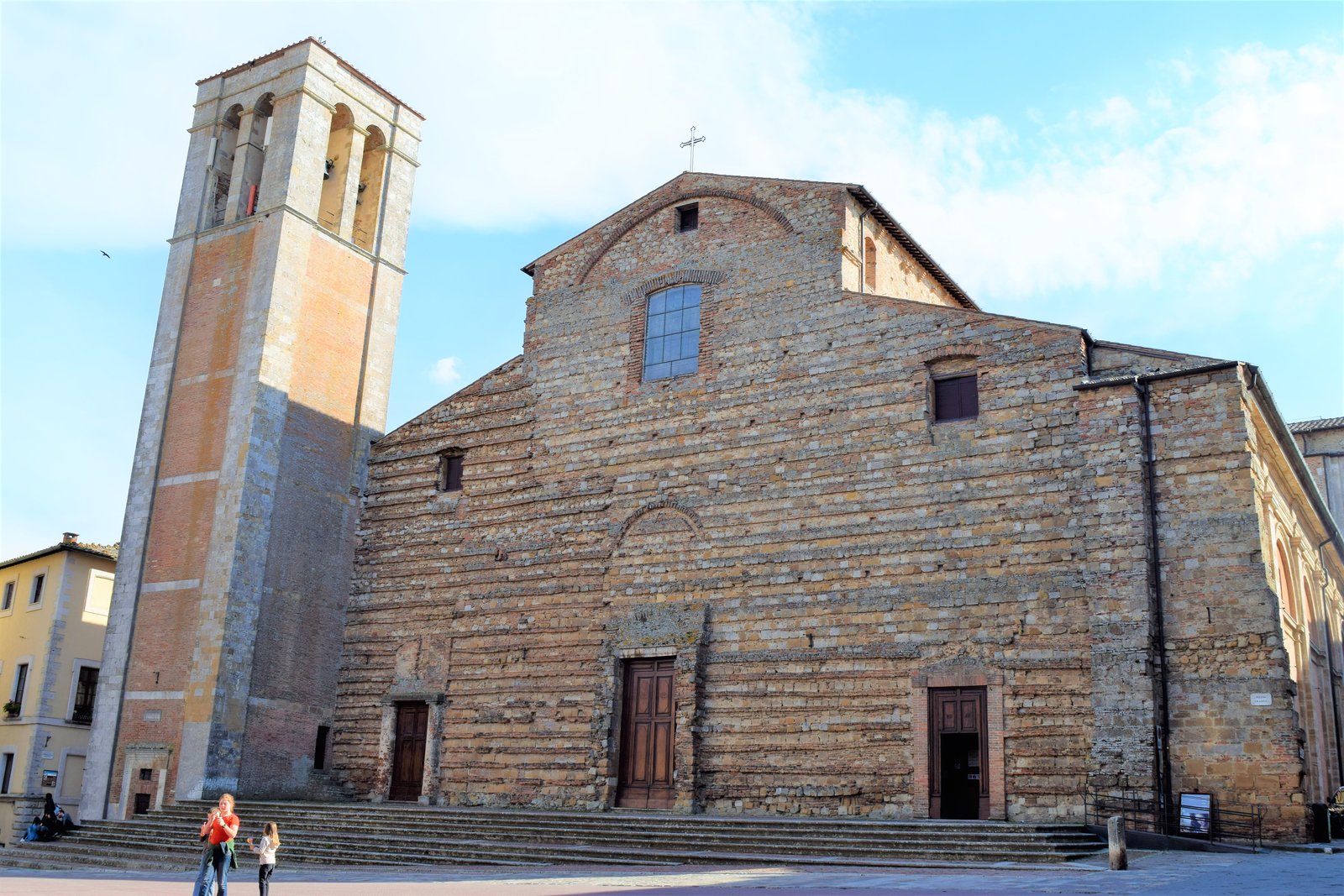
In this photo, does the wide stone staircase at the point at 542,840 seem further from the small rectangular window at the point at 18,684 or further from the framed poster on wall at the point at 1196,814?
the small rectangular window at the point at 18,684

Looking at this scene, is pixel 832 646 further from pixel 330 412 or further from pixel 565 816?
pixel 330 412

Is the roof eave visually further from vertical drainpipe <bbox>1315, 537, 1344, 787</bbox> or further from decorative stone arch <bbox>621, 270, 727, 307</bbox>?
vertical drainpipe <bbox>1315, 537, 1344, 787</bbox>

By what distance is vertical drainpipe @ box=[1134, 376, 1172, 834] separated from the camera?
14508mm

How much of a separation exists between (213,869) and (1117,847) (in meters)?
8.47

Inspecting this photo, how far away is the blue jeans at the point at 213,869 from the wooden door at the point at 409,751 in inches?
400

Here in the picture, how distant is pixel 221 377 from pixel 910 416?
41.6ft

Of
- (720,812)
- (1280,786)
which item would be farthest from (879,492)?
(1280,786)

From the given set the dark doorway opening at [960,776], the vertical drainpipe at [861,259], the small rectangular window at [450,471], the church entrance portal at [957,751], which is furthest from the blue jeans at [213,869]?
the vertical drainpipe at [861,259]

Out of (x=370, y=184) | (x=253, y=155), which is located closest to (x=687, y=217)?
(x=370, y=184)

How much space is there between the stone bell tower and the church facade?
1030 mm

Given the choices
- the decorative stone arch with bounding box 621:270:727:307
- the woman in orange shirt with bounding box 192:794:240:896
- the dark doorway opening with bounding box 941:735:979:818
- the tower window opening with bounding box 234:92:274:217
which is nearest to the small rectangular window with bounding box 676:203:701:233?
the decorative stone arch with bounding box 621:270:727:307

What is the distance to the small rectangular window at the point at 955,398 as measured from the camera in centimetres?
1742

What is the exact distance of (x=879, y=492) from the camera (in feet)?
57.6

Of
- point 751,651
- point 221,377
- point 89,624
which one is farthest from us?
point 89,624
